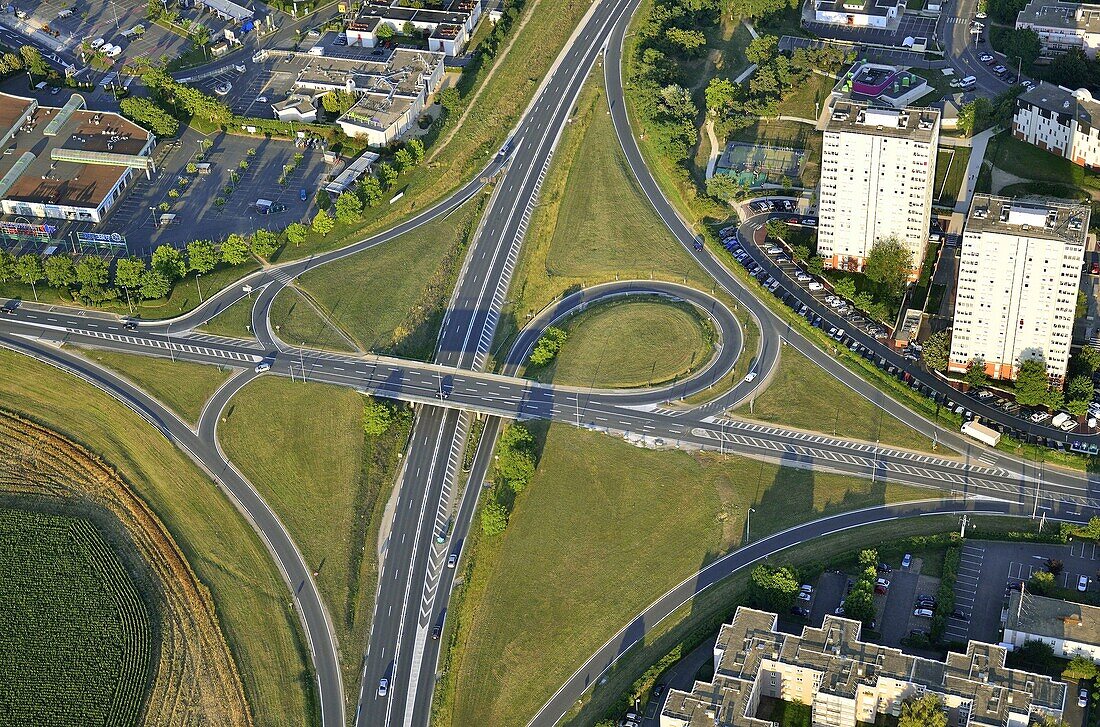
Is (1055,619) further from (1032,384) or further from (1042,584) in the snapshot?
(1032,384)

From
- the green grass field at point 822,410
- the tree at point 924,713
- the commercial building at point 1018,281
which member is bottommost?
the tree at point 924,713

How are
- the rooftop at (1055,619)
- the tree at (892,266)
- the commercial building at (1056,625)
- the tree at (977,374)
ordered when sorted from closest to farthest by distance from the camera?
the commercial building at (1056,625) < the rooftop at (1055,619) < the tree at (977,374) < the tree at (892,266)

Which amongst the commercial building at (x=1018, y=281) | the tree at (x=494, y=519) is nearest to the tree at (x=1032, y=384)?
the commercial building at (x=1018, y=281)

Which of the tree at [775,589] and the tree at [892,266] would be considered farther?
the tree at [892,266]

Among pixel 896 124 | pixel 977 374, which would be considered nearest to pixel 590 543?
pixel 977 374

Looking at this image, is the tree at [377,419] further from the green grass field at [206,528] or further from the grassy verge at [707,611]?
the grassy verge at [707,611]

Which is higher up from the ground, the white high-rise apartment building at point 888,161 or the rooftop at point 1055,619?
the white high-rise apartment building at point 888,161
